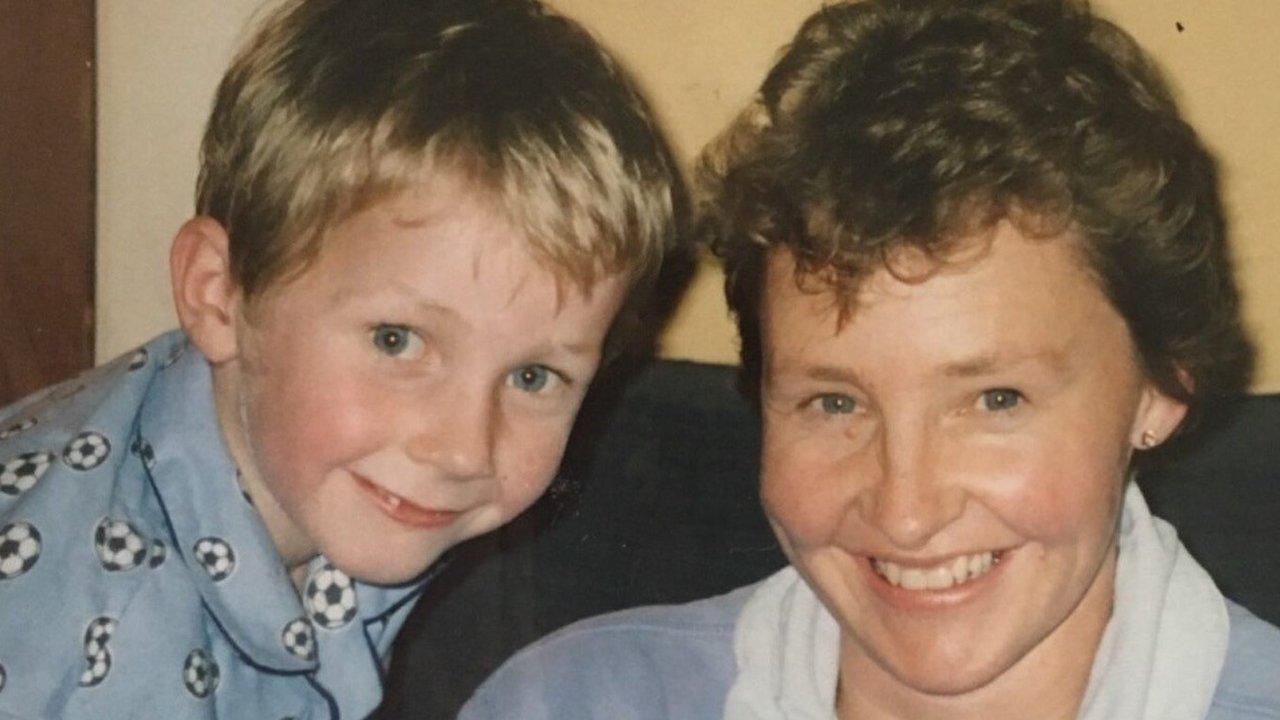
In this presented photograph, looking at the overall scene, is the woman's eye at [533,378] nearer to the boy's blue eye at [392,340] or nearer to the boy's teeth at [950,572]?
the boy's blue eye at [392,340]

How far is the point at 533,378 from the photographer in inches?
56.2

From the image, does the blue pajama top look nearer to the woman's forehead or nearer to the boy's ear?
Answer: the boy's ear

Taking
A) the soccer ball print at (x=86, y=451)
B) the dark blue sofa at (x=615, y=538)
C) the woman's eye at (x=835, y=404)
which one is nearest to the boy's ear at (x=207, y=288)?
the soccer ball print at (x=86, y=451)

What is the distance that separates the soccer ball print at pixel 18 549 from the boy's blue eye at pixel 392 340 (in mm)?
336

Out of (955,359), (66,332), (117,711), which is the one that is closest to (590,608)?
(117,711)

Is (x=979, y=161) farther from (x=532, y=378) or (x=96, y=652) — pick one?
(x=96, y=652)

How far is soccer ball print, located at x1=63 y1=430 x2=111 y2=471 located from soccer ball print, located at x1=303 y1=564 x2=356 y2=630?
0.26m

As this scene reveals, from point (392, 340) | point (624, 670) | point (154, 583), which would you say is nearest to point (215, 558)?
point (154, 583)

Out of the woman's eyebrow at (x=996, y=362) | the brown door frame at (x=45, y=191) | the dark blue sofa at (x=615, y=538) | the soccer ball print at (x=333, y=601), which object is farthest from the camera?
the brown door frame at (x=45, y=191)

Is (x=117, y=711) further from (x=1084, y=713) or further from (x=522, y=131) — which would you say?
(x=1084, y=713)

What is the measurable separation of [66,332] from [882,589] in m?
1.15

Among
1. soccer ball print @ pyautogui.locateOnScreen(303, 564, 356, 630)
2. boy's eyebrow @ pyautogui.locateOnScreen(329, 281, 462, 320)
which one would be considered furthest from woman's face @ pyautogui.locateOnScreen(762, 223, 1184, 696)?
soccer ball print @ pyautogui.locateOnScreen(303, 564, 356, 630)

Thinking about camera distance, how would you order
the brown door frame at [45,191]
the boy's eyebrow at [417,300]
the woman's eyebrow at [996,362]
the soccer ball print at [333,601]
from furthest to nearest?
the brown door frame at [45,191] < the soccer ball print at [333,601] < the boy's eyebrow at [417,300] < the woman's eyebrow at [996,362]

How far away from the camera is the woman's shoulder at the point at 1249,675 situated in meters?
1.32
